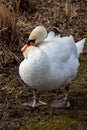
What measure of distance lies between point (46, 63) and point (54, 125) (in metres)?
0.67

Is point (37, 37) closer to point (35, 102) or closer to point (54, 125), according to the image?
point (35, 102)

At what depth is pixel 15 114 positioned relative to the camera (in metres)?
5.06

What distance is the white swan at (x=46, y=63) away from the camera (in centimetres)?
472

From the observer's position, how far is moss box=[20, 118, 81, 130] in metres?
4.75

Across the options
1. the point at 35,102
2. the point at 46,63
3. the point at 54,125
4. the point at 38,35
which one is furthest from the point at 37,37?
the point at 54,125

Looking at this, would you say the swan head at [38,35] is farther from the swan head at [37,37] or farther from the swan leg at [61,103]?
the swan leg at [61,103]

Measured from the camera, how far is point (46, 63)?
4723 mm

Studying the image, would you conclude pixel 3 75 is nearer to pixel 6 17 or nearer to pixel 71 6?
pixel 6 17

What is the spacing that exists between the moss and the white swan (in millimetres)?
373

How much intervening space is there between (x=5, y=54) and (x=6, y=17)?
635 mm

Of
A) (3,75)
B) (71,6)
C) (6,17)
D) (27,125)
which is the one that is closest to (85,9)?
(71,6)

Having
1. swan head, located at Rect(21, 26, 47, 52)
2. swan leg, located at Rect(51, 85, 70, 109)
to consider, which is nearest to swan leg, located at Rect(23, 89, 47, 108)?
swan leg, located at Rect(51, 85, 70, 109)

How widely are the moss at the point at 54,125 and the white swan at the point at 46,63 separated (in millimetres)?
373

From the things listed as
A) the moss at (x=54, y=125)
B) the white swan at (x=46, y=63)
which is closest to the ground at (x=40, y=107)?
the moss at (x=54, y=125)
